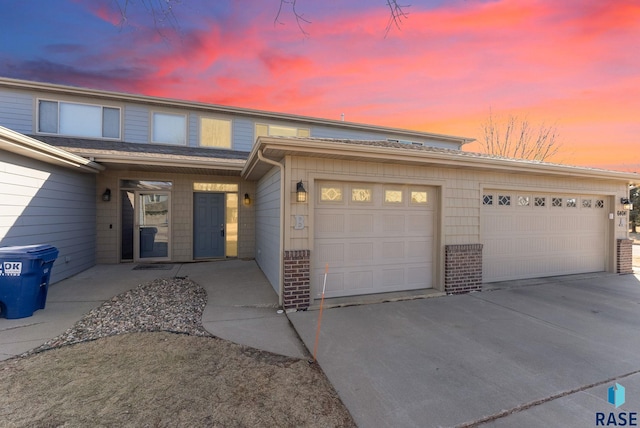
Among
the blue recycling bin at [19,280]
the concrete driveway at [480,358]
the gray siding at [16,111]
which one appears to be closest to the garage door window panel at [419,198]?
the concrete driveway at [480,358]

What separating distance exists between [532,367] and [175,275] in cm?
728

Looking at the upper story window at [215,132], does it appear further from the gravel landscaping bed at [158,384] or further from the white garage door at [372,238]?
the gravel landscaping bed at [158,384]

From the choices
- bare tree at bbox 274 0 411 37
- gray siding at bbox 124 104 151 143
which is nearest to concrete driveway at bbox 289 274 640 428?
bare tree at bbox 274 0 411 37

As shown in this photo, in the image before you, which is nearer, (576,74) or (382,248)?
(382,248)

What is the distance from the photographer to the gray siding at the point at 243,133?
10398 mm

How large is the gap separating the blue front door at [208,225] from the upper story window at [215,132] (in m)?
1.96

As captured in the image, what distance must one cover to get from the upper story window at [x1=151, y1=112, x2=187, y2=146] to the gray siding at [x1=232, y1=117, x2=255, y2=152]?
5.39 feet

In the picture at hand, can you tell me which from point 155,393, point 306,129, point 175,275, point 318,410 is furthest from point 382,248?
point 306,129

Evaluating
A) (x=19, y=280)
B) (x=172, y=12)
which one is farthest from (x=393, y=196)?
(x=19, y=280)

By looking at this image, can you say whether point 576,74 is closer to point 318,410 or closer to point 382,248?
point 382,248

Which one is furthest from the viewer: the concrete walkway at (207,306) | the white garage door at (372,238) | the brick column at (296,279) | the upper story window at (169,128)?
the upper story window at (169,128)

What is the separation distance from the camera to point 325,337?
387 cm

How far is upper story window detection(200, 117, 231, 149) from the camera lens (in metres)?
10.0

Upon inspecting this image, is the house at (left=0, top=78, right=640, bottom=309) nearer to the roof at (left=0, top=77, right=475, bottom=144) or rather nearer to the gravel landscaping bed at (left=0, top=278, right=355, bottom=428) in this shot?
the roof at (left=0, top=77, right=475, bottom=144)
